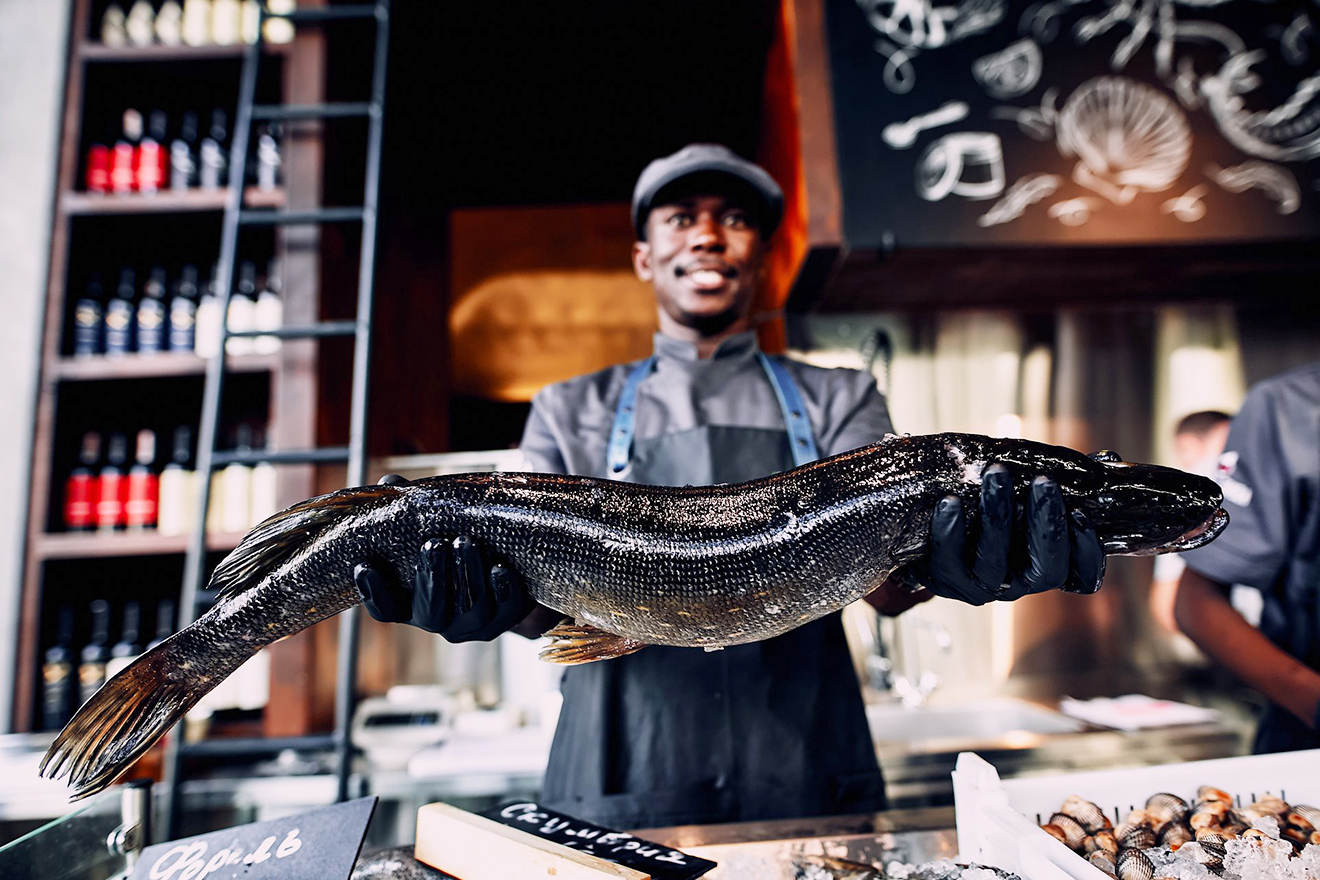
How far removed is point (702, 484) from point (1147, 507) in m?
0.94

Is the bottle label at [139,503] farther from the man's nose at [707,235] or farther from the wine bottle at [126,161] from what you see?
the man's nose at [707,235]

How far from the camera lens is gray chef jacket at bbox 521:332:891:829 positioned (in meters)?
1.64

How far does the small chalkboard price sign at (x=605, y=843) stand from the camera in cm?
99

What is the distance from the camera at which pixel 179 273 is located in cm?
348

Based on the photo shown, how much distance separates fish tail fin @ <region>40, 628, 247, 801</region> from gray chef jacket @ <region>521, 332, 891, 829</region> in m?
0.81

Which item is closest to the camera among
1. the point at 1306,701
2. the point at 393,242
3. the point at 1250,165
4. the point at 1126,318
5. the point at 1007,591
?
the point at 1007,591

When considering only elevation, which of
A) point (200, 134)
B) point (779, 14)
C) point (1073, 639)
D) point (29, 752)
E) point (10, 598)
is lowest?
point (29, 752)

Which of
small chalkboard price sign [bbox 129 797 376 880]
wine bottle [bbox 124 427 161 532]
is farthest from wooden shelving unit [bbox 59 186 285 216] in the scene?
small chalkboard price sign [bbox 129 797 376 880]

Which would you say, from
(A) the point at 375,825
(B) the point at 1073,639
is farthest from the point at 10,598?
(B) the point at 1073,639

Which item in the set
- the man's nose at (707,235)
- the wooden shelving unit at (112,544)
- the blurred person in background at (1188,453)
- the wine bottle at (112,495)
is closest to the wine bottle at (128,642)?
the wooden shelving unit at (112,544)

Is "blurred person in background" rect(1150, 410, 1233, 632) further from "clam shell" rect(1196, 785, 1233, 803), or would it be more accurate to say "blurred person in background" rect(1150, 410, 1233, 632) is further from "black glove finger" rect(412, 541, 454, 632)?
"black glove finger" rect(412, 541, 454, 632)

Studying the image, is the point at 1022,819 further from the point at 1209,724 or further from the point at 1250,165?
the point at 1250,165

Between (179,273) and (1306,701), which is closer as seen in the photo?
(1306,701)

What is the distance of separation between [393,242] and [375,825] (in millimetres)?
3045
